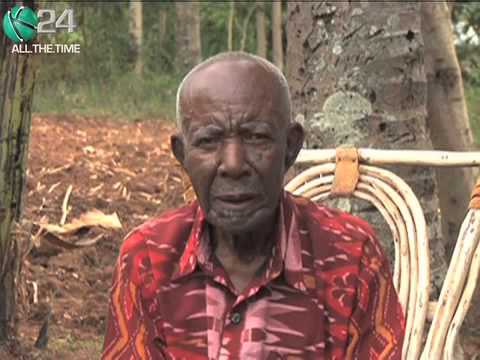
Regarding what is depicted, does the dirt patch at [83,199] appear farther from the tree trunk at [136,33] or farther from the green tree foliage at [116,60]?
the tree trunk at [136,33]

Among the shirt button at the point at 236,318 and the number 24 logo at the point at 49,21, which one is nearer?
the shirt button at the point at 236,318

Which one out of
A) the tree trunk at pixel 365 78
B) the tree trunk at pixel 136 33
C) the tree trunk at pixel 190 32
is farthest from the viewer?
the tree trunk at pixel 136 33

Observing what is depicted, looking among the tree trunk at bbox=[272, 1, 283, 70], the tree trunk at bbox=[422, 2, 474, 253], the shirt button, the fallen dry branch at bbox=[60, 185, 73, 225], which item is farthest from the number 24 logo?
the tree trunk at bbox=[272, 1, 283, 70]

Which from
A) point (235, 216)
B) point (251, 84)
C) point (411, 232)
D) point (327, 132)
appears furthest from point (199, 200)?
point (327, 132)

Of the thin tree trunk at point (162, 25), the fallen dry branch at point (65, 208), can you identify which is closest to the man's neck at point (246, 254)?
the fallen dry branch at point (65, 208)

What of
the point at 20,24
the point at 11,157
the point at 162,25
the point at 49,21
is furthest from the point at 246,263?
the point at 162,25

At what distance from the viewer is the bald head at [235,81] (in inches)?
77.8

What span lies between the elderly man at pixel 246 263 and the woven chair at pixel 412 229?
648 mm

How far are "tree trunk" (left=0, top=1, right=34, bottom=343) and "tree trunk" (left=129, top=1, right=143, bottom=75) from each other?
38.0 feet

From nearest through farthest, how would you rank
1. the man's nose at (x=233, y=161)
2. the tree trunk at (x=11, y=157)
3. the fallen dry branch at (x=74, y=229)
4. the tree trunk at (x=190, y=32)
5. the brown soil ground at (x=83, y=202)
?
the man's nose at (x=233, y=161) < the tree trunk at (x=11, y=157) < the brown soil ground at (x=83, y=202) < the fallen dry branch at (x=74, y=229) < the tree trunk at (x=190, y=32)

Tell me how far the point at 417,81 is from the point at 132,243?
176cm

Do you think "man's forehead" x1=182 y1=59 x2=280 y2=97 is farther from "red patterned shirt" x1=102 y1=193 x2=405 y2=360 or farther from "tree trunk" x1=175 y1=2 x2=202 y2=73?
"tree trunk" x1=175 y1=2 x2=202 y2=73

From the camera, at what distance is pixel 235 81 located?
198 centimetres

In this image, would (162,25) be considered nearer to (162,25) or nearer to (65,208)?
(162,25)
